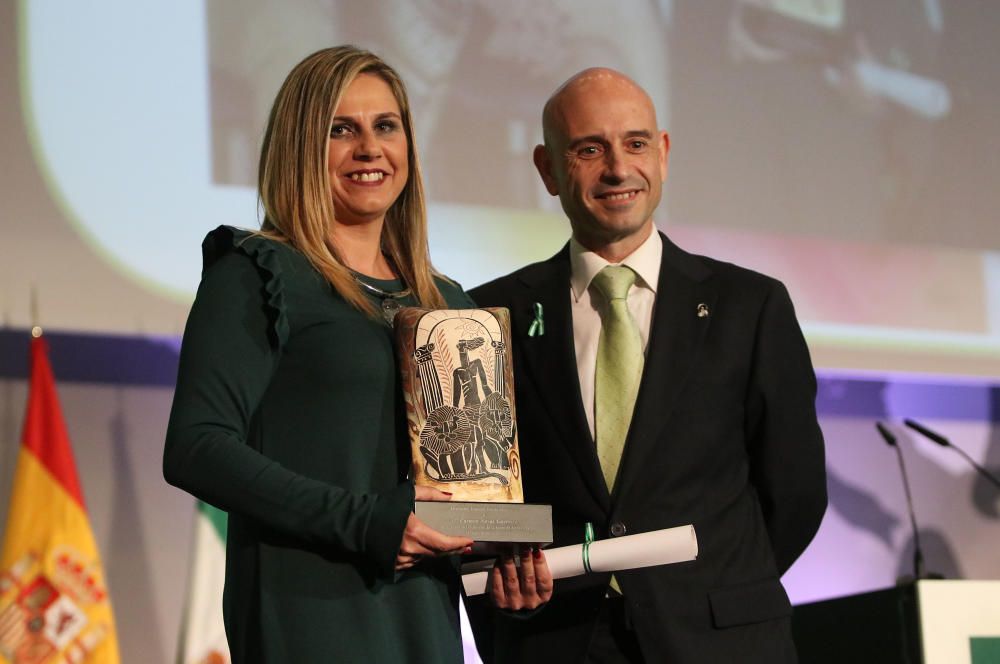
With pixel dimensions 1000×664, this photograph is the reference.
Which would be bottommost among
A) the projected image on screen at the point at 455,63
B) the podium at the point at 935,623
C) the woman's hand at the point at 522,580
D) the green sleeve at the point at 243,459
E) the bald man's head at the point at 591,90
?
the podium at the point at 935,623

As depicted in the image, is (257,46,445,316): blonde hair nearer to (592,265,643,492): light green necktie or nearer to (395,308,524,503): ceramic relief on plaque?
(395,308,524,503): ceramic relief on plaque

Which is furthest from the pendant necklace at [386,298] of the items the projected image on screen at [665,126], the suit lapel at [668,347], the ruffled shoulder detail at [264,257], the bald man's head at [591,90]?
the projected image on screen at [665,126]

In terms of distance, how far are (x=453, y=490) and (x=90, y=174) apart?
2.57 m

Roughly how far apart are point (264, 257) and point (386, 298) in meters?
0.24

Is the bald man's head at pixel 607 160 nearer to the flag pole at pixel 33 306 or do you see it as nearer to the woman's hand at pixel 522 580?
the woman's hand at pixel 522 580

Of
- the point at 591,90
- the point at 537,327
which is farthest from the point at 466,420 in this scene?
the point at 591,90

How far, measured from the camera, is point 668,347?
2.52 metres

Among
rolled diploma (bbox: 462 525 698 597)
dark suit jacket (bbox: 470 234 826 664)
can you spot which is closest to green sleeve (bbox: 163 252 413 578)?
rolled diploma (bbox: 462 525 698 597)

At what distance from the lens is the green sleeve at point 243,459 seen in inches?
71.1

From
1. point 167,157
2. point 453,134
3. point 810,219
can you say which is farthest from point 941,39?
point 167,157

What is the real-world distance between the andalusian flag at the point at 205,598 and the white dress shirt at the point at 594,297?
1740 mm

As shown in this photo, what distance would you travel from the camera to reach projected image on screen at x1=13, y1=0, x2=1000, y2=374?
407 cm

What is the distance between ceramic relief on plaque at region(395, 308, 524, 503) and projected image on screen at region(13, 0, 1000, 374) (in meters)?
2.26

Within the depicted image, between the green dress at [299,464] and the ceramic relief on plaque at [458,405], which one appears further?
the ceramic relief on plaque at [458,405]
